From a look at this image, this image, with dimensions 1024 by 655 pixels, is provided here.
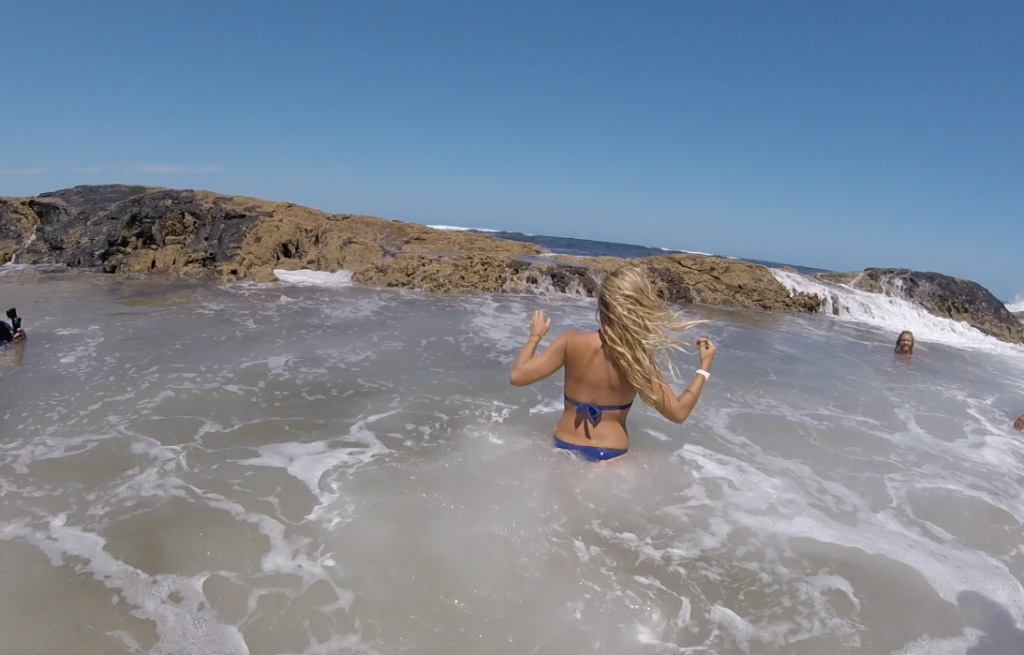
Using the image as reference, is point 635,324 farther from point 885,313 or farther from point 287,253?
point 885,313

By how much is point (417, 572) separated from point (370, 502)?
0.70 metres

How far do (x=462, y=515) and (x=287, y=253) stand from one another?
12590 mm

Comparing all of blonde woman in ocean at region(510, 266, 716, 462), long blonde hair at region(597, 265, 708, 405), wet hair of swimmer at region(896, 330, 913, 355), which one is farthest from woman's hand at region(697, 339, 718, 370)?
wet hair of swimmer at region(896, 330, 913, 355)

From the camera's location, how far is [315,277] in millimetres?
12969

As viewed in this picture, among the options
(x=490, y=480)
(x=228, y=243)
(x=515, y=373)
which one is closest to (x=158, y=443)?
(x=490, y=480)

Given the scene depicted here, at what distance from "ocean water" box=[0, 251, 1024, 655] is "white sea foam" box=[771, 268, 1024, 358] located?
294 inches

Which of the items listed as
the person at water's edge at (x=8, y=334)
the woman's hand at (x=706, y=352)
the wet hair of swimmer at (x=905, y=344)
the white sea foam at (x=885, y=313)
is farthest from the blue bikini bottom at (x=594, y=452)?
the white sea foam at (x=885, y=313)

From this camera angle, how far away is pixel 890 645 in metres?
2.40

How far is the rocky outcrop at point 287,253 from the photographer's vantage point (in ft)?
42.1

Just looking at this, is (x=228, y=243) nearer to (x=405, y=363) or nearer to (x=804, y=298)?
(x=405, y=363)

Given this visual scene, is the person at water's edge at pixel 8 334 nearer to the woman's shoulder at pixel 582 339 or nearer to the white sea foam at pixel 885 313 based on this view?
the woman's shoulder at pixel 582 339

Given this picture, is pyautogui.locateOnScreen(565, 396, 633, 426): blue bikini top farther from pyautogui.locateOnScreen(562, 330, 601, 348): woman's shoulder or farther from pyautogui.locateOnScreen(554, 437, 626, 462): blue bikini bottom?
pyautogui.locateOnScreen(562, 330, 601, 348): woman's shoulder

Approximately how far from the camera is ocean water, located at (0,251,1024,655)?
2391 millimetres

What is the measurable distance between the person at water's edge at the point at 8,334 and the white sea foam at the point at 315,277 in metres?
5.70
